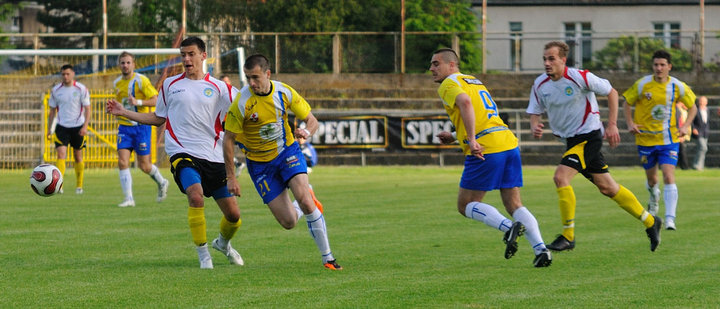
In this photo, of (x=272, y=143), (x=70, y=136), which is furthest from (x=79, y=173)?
(x=272, y=143)

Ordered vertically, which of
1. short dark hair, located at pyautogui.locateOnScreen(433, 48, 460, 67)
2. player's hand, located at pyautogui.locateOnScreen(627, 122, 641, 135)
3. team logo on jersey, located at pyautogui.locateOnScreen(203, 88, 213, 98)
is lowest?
player's hand, located at pyautogui.locateOnScreen(627, 122, 641, 135)

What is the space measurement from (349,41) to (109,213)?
19208 millimetres

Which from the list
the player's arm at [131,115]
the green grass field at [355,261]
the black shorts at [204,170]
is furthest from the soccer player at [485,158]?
the player's arm at [131,115]

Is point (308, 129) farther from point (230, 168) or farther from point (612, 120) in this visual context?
point (612, 120)

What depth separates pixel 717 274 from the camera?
340 inches

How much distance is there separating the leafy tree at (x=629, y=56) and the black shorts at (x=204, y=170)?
25281mm

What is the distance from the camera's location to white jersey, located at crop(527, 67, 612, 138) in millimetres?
10375

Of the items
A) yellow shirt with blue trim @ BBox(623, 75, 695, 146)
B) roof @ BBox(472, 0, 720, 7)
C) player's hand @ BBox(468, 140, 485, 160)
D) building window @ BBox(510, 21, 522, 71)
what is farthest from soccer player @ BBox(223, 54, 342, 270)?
roof @ BBox(472, 0, 720, 7)

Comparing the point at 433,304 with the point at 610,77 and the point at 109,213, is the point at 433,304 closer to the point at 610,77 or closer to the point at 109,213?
the point at 109,213

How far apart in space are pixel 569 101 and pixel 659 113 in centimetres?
338

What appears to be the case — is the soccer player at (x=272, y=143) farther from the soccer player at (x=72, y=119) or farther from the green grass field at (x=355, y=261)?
the soccer player at (x=72, y=119)

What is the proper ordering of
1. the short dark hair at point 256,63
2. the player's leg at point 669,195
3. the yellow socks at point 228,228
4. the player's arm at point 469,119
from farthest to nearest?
1. the player's leg at point 669,195
2. the yellow socks at point 228,228
3. the player's arm at point 469,119
4. the short dark hair at point 256,63

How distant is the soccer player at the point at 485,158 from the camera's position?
893 cm

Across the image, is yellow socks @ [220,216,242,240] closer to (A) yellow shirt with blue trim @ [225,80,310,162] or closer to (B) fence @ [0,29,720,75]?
(A) yellow shirt with blue trim @ [225,80,310,162]
